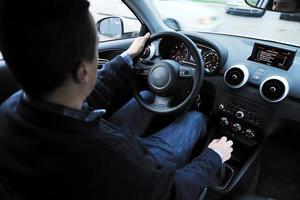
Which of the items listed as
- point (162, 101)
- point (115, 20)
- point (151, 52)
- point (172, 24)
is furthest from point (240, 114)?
point (115, 20)

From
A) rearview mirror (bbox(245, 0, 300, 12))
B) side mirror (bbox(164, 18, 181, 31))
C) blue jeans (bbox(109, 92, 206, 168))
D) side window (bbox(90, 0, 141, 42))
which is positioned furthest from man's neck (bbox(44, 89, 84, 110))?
side mirror (bbox(164, 18, 181, 31))

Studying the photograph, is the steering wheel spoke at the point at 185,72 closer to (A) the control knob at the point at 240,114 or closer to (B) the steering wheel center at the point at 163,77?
(B) the steering wheel center at the point at 163,77

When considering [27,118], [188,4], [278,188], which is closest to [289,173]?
[278,188]

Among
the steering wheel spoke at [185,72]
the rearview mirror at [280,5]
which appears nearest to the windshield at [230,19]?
the rearview mirror at [280,5]

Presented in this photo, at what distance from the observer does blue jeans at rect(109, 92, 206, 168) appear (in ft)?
5.17

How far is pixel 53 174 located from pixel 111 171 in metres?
0.15

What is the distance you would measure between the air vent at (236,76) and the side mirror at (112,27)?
92 centimetres

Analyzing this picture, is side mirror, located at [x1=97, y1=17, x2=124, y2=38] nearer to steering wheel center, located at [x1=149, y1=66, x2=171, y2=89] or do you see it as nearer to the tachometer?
the tachometer

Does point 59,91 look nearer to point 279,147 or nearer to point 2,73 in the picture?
point 2,73

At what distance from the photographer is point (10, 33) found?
808mm

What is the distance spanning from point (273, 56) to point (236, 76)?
216 millimetres

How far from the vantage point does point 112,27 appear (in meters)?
2.43

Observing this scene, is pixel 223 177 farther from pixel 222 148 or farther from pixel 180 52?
pixel 180 52

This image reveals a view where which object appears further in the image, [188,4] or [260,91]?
[188,4]
